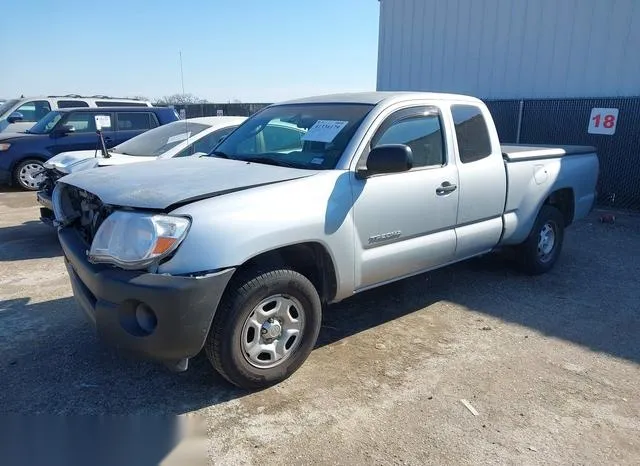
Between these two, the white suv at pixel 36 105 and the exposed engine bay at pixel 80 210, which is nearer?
the exposed engine bay at pixel 80 210

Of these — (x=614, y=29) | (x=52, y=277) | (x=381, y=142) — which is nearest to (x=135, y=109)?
(x=52, y=277)

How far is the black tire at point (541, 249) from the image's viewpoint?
5406mm

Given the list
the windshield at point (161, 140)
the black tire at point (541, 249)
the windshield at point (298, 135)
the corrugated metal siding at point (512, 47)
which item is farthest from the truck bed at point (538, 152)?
the corrugated metal siding at point (512, 47)

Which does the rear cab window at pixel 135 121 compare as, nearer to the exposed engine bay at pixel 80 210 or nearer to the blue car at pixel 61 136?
the blue car at pixel 61 136

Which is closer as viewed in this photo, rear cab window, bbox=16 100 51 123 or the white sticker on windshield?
the white sticker on windshield

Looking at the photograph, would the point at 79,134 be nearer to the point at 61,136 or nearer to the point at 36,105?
the point at 61,136

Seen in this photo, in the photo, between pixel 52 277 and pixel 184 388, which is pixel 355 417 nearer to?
pixel 184 388

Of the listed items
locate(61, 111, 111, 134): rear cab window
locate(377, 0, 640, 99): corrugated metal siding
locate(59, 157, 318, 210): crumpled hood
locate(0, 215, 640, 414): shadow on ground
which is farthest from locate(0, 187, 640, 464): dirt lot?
locate(377, 0, 640, 99): corrugated metal siding

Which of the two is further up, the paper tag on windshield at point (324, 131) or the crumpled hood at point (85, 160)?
the paper tag on windshield at point (324, 131)

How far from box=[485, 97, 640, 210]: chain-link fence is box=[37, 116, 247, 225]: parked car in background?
6266 millimetres

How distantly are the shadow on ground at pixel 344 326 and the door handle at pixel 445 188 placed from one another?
1149 millimetres

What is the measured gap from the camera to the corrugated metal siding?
10.0 m

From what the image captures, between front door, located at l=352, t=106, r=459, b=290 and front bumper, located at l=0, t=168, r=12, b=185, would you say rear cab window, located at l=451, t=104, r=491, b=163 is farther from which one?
front bumper, located at l=0, t=168, r=12, b=185

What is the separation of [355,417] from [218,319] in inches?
39.6
